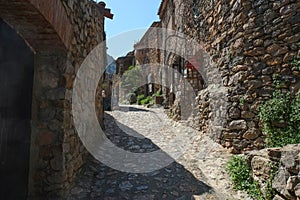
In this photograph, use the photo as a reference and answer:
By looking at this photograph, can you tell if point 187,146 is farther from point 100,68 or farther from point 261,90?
point 100,68

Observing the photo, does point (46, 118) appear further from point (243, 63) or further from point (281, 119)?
point (243, 63)

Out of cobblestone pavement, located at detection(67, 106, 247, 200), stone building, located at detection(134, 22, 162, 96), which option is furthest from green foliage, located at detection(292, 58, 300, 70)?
stone building, located at detection(134, 22, 162, 96)

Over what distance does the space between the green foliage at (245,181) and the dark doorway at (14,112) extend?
2.83 m

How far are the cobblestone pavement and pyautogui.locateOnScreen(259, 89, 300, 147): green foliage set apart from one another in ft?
3.10

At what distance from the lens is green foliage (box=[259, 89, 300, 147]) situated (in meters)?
3.57

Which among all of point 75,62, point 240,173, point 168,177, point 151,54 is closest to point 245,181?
point 240,173

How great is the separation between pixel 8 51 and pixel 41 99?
2.32ft

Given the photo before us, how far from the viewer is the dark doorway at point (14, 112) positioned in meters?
2.71

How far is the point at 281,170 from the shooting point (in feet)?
8.08

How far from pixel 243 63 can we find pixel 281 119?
1358mm

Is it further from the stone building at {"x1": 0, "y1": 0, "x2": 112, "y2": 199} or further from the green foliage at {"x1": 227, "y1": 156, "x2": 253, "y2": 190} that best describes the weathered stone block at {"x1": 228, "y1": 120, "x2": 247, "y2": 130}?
the stone building at {"x1": 0, "y1": 0, "x2": 112, "y2": 199}

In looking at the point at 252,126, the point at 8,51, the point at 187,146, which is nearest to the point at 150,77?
the point at 187,146

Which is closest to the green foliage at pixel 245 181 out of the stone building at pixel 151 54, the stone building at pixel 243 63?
the stone building at pixel 243 63

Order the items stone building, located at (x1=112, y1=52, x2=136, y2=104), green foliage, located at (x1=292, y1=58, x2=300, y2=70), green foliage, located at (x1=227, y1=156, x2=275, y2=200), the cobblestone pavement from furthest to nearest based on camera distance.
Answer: stone building, located at (x1=112, y1=52, x2=136, y2=104) → green foliage, located at (x1=292, y1=58, x2=300, y2=70) → the cobblestone pavement → green foliage, located at (x1=227, y1=156, x2=275, y2=200)
